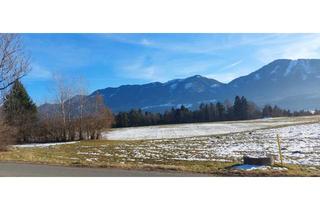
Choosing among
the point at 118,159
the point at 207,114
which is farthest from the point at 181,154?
the point at 207,114

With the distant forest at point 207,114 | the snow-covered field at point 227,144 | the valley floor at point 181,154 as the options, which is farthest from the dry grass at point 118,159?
the distant forest at point 207,114

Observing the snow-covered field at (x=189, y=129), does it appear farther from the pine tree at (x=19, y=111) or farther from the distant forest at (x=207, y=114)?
the pine tree at (x=19, y=111)

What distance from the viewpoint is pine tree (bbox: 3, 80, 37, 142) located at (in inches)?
769

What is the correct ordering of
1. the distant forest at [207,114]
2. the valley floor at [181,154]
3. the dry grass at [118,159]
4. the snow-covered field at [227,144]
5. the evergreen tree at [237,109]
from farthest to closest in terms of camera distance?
the evergreen tree at [237,109] < the distant forest at [207,114] < the snow-covered field at [227,144] < the valley floor at [181,154] < the dry grass at [118,159]

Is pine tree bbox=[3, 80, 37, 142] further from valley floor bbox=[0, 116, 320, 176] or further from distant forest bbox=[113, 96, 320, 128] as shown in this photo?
distant forest bbox=[113, 96, 320, 128]

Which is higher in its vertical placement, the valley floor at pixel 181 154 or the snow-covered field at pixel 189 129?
the snow-covered field at pixel 189 129

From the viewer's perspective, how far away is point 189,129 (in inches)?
1196

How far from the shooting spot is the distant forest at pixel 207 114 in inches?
909

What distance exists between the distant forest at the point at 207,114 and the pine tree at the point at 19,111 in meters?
4.35

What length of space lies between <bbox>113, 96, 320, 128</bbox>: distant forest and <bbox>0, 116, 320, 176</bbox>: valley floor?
1.34 m
